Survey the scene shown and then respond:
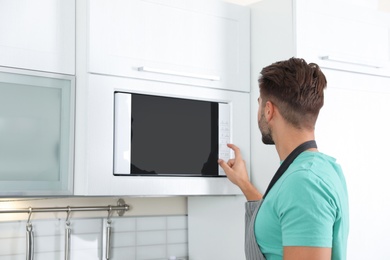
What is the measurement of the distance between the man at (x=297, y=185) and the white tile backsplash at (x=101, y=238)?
37.7 inches

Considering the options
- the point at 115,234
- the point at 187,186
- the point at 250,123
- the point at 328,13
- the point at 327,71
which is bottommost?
the point at 115,234

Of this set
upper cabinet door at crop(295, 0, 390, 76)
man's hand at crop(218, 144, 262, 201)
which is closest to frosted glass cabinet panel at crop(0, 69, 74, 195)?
man's hand at crop(218, 144, 262, 201)

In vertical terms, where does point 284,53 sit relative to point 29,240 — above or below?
above

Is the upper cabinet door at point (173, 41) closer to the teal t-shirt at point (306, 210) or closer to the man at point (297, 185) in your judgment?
the man at point (297, 185)

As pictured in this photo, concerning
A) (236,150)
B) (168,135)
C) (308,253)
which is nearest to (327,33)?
(236,150)

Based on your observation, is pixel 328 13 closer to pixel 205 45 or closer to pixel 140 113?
pixel 205 45

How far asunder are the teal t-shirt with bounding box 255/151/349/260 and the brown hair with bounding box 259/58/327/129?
10cm

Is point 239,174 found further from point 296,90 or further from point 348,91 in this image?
point 296,90

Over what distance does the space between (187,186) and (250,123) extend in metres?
0.37

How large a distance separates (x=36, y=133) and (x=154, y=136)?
1.32ft

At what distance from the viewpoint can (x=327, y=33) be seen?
8.43 feet

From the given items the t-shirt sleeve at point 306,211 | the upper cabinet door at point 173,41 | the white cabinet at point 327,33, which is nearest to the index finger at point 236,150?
the upper cabinet door at point 173,41

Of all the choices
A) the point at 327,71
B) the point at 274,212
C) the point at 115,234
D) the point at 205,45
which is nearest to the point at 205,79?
the point at 205,45

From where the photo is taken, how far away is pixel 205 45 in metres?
2.50
